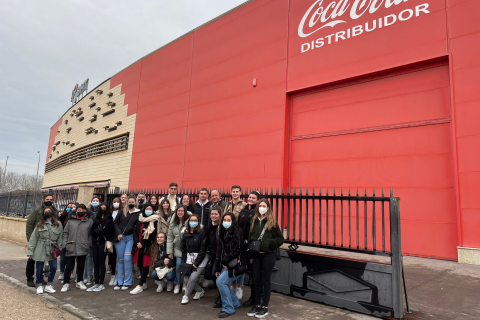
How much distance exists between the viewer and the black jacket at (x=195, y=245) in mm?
5208

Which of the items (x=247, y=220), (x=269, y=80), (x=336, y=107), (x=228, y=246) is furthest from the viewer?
(x=269, y=80)

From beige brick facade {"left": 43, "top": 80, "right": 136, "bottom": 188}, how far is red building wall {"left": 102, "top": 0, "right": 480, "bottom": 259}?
2.15 metres

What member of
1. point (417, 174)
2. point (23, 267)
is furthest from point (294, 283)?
point (23, 267)

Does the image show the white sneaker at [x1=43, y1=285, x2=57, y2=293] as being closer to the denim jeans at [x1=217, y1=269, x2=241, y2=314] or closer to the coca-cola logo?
the denim jeans at [x1=217, y1=269, x2=241, y2=314]

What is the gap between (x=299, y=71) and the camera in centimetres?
1199

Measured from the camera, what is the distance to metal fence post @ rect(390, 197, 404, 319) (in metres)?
4.35

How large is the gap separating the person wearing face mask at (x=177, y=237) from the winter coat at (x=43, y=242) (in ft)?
7.63

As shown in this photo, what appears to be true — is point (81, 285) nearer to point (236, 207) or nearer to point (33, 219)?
point (33, 219)

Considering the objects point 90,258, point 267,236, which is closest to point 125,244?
point 90,258

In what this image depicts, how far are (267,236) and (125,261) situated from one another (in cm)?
319

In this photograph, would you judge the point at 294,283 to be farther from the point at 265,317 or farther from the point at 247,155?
the point at 247,155

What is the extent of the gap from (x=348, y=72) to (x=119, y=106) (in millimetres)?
18675

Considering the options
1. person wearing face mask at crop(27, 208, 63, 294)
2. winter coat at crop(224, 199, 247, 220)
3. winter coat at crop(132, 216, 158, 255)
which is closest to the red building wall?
winter coat at crop(224, 199, 247, 220)

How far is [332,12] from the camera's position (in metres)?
11.3
